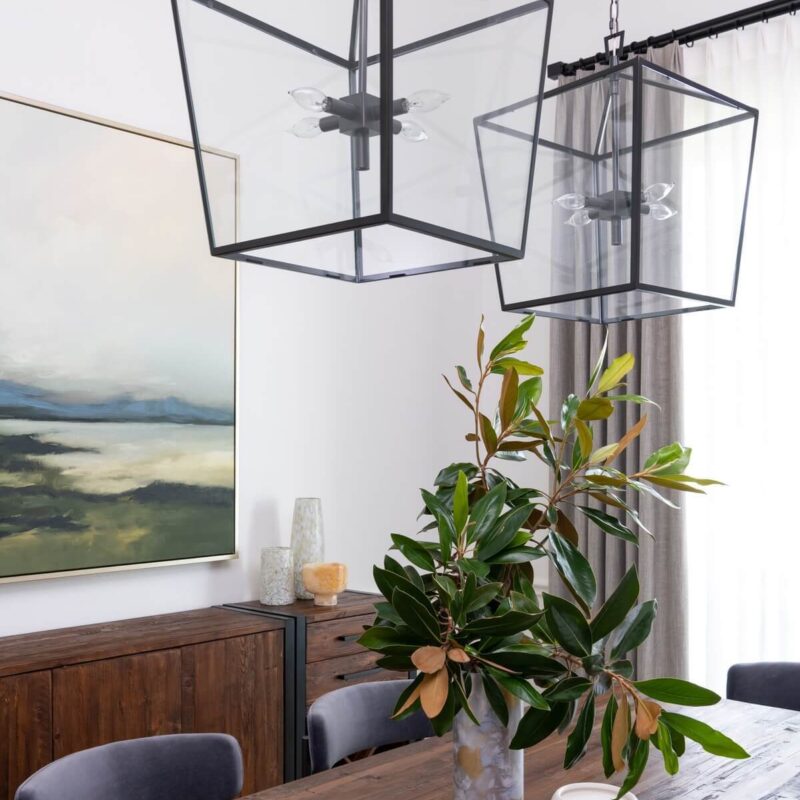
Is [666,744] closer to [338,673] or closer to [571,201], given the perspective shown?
[571,201]

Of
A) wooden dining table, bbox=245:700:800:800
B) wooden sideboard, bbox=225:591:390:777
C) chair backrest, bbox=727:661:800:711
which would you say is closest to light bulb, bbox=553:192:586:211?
wooden dining table, bbox=245:700:800:800

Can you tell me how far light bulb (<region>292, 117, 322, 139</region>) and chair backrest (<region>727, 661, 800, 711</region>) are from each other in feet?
6.14

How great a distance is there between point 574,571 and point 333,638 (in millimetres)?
1831

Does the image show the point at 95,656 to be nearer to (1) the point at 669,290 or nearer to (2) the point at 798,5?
(1) the point at 669,290

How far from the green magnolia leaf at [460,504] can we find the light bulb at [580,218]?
69cm

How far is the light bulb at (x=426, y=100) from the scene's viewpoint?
115 cm

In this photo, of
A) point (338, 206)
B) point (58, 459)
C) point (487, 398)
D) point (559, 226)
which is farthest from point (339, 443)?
point (338, 206)

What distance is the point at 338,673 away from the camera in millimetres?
2947

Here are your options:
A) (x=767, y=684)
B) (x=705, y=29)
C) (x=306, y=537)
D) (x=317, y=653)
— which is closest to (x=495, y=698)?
(x=767, y=684)

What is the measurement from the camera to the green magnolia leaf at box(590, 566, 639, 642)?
3.90 feet

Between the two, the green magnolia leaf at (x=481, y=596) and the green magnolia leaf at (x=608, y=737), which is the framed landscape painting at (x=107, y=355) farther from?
the green magnolia leaf at (x=608, y=737)

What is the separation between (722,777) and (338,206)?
1186 millimetres

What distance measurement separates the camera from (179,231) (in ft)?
9.98

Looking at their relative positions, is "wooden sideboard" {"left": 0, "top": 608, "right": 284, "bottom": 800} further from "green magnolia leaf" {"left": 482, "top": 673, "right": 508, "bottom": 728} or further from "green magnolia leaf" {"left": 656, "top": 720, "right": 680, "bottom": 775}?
"green magnolia leaf" {"left": 656, "top": 720, "right": 680, "bottom": 775}
